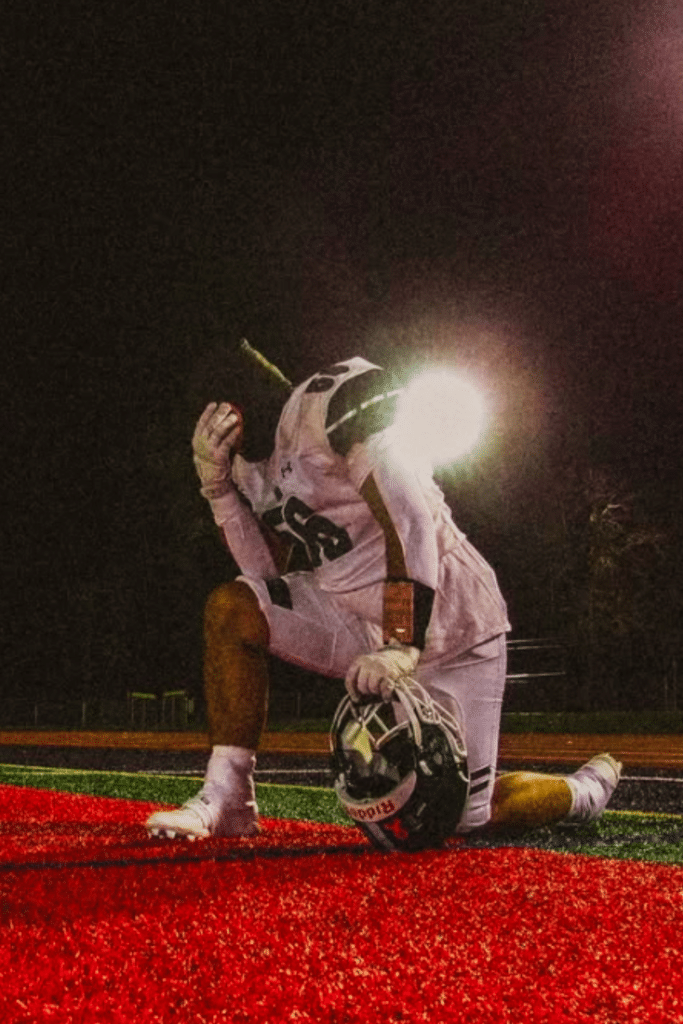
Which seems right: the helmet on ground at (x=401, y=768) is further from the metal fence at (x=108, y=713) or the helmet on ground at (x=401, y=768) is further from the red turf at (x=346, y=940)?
the metal fence at (x=108, y=713)

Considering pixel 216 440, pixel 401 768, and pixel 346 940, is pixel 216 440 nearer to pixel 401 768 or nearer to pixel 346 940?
pixel 401 768

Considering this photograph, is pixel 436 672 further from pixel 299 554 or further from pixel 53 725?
pixel 53 725

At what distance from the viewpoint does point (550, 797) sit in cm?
445

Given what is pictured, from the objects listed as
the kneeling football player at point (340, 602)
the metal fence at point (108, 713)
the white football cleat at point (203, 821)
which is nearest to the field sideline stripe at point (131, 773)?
the white football cleat at point (203, 821)

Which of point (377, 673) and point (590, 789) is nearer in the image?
point (377, 673)

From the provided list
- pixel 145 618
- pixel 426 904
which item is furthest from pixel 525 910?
pixel 145 618

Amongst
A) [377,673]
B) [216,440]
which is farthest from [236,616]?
[377,673]

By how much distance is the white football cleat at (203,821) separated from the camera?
413cm

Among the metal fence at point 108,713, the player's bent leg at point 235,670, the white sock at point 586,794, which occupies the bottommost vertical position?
the metal fence at point 108,713

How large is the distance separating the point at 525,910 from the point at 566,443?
1276 inches

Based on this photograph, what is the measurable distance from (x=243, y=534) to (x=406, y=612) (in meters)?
0.91

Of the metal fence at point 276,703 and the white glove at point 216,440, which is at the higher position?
the white glove at point 216,440

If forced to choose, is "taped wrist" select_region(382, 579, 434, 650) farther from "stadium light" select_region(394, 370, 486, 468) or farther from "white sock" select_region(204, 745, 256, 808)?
"white sock" select_region(204, 745, 256, 808)

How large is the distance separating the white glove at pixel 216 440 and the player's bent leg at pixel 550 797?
1.37 meters
